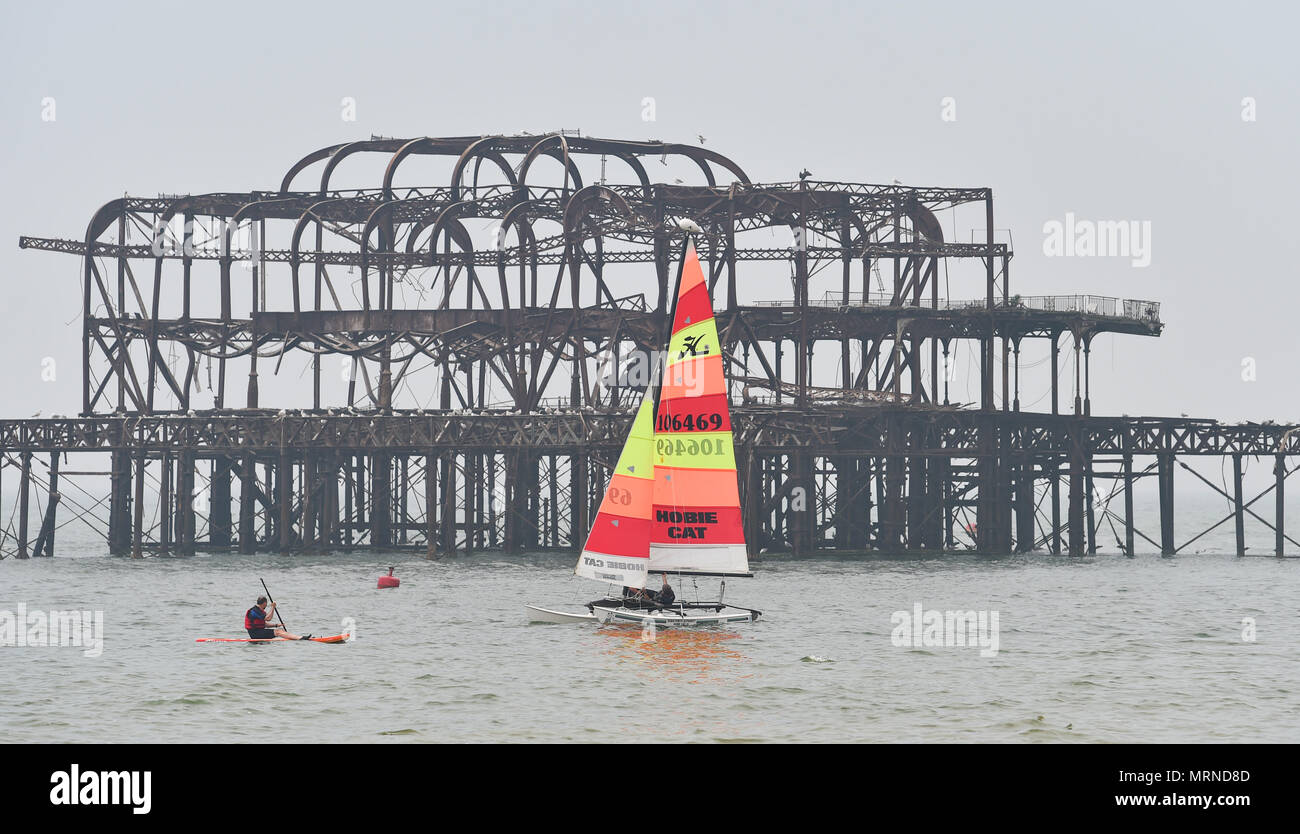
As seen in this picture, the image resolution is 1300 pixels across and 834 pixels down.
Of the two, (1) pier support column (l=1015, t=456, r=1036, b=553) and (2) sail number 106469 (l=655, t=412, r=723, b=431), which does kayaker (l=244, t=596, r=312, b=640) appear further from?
(1) pier support column (l=1015, t=456, r=1036, b=553)

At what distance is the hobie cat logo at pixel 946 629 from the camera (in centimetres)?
5259

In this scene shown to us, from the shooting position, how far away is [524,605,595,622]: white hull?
2096 inches

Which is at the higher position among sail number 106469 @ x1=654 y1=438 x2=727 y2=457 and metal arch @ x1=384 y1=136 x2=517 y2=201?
metal arch @ x1=384 y1=136 x2=517 y2=201

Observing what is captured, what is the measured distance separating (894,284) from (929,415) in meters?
8.17

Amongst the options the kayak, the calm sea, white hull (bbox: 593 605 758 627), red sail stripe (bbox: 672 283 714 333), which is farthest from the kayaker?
red sail stripe (bbox: 672 283 714 333)

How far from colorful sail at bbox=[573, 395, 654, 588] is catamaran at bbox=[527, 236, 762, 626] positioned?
0.09 feet

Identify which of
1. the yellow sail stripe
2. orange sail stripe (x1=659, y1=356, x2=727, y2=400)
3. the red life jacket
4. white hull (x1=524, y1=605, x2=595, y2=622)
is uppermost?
orange sail stripe (x1=659, y1=356, x2=727, y2=400)

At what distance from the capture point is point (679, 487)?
4825cm

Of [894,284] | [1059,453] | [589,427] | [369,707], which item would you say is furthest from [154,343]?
[369,707]

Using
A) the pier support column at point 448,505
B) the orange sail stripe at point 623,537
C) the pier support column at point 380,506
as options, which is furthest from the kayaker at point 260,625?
the pier support column at point 380,506

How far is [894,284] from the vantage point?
313ft
